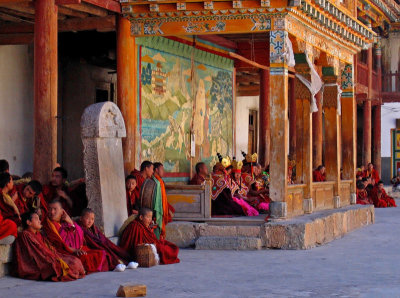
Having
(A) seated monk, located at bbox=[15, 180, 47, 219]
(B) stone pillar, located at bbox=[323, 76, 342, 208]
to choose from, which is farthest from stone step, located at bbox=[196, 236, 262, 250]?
(B) stone pillar, located at bbox=[323, 76, 342, 208]

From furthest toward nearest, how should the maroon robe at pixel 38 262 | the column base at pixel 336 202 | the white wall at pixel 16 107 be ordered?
the column base at pixel 336 202 < the white wall at pixel 16 107 < the maroon robe at pixel 38 262

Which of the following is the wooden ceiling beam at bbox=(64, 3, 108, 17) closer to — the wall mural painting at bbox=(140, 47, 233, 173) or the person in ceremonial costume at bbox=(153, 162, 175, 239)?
the wall mural painting at bbox=(140, 47, 233, 173)

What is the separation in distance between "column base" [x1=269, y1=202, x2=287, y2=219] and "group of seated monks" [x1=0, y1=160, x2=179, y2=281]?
1.75 metres

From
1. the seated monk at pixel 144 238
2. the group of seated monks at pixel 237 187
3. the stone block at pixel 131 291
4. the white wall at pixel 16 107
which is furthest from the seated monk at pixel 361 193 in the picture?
the stone block at pixel 131 291

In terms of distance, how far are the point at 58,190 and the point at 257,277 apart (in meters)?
3.00

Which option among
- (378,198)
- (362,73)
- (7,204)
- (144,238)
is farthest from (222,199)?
(362,73)

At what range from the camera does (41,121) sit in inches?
416

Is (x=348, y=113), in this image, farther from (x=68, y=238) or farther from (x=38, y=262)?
(x=38, y=262)

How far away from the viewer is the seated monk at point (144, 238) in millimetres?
9969

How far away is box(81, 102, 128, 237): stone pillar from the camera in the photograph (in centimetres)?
980

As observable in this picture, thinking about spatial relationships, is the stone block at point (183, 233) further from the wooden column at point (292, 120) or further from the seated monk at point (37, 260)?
the wooden column at point (292, 120)

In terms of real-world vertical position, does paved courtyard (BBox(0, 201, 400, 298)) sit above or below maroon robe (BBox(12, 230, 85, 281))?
below

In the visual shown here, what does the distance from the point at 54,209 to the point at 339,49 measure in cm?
815

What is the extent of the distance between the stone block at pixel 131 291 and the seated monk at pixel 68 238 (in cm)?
151
